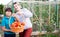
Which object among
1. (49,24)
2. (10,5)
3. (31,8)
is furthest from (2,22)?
(49,24)

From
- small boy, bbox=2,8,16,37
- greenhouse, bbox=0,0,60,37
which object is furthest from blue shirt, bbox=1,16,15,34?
greenhouse, bbox=0,0,60,37

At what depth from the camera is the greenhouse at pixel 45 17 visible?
298cm

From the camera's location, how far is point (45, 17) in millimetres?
3029

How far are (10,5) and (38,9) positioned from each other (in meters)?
0.40

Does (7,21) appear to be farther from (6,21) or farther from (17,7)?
(17,7)

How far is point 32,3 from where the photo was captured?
2979 millimetres

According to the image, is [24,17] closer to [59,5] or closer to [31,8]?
[31,8]

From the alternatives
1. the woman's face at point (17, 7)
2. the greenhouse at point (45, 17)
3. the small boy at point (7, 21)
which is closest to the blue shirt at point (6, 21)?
the small boy at point (7, 21)

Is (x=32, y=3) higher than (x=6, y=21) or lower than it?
higher

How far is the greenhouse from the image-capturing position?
2.98 meters

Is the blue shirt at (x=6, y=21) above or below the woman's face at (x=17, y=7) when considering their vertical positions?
below

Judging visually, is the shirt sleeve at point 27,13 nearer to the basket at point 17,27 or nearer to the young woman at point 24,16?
the young woman at point 24,16

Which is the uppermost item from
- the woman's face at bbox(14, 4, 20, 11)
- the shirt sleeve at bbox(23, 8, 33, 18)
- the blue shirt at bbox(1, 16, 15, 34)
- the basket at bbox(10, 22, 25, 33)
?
the woman's face at bbox(14, 4, 20, 11)

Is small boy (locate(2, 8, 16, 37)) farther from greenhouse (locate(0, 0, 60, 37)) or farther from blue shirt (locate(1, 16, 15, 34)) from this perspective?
greenhouse (locate(0, 0, 60, 37))
